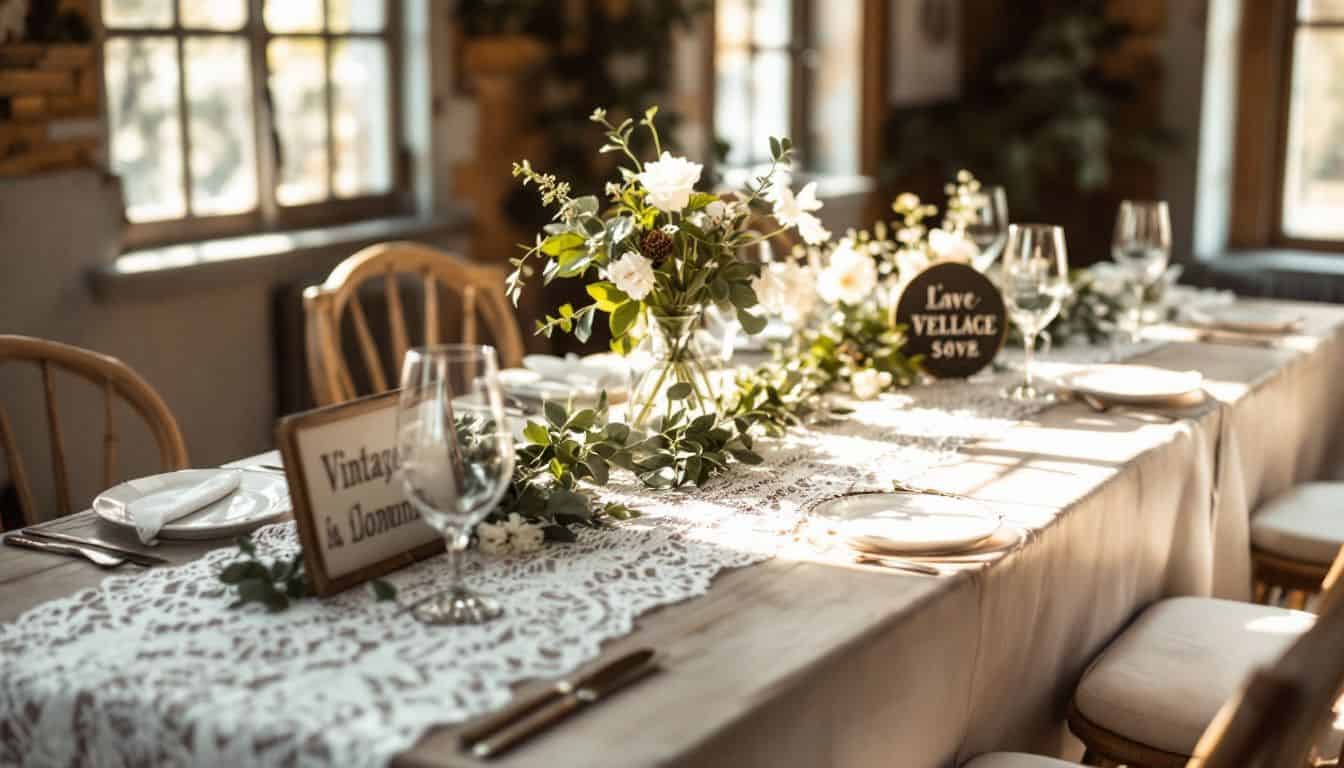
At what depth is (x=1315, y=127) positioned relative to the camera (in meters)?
5.15

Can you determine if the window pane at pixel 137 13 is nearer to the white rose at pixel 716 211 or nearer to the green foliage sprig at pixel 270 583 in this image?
the white rose at pixel 716 211

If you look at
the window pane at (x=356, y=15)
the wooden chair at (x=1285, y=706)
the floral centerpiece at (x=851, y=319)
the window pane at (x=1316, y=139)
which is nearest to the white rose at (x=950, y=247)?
the floral centerpiece at (x=851, y=319)

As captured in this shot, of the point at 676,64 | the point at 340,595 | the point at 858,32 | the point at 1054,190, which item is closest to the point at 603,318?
the point at 676,64

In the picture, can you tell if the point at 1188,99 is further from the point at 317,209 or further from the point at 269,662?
the point at 269,662

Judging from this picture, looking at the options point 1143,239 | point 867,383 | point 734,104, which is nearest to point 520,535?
point 867,383

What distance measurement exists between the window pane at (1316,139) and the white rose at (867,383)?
355 centimetres

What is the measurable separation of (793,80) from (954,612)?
3950 mm

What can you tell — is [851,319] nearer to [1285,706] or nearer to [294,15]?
[1285,706]

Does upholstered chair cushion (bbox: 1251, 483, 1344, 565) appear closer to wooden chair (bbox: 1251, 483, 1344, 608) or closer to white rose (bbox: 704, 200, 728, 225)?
wooden chair (bbox: 1251, 483, 1344, 608)

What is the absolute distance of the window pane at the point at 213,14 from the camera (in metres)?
3.30

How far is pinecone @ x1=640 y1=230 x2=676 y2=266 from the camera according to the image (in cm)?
168

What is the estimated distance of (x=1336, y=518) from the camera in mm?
2479

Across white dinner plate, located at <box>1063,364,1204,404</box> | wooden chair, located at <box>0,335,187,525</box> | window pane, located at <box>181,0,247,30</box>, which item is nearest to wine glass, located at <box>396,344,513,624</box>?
wooden chair, located at <box>0,335,187,525</box>

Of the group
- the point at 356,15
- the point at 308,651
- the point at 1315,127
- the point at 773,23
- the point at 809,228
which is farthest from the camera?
the point at 1315,127
